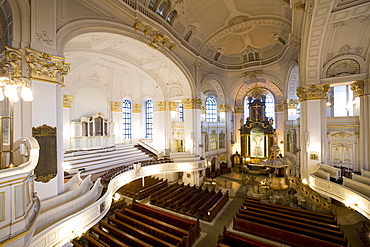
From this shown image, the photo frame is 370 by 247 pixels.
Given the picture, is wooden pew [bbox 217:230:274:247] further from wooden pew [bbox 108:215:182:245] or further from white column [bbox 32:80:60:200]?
white column [bbox 32:80:60:200]

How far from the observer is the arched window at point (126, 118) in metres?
19.8

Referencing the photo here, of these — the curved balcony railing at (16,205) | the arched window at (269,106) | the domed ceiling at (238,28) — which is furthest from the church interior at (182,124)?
the arched window at (269,106)

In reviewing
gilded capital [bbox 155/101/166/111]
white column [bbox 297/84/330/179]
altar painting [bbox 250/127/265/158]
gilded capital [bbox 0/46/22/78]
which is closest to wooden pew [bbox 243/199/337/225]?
Answer: white column [bbox 297/84/330/179]

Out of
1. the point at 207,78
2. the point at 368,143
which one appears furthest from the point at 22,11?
the point at 368,143

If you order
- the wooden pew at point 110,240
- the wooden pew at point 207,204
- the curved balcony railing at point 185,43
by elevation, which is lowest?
the wooden pew at point 207,204

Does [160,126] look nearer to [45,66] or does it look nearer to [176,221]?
[176,221]

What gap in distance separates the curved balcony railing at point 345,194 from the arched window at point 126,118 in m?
17.1

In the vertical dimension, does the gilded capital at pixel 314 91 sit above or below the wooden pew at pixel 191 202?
above

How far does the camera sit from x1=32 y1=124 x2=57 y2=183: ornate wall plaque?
629 centimetres

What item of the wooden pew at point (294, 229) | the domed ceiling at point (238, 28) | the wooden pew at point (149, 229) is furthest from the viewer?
the domed ceiling at point (238, 28)

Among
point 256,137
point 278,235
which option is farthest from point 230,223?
point 256,137

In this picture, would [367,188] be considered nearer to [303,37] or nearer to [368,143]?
[368,143]

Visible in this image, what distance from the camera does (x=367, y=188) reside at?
7.46 metres

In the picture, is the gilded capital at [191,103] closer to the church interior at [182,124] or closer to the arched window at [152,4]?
the church interior at [182,124]
